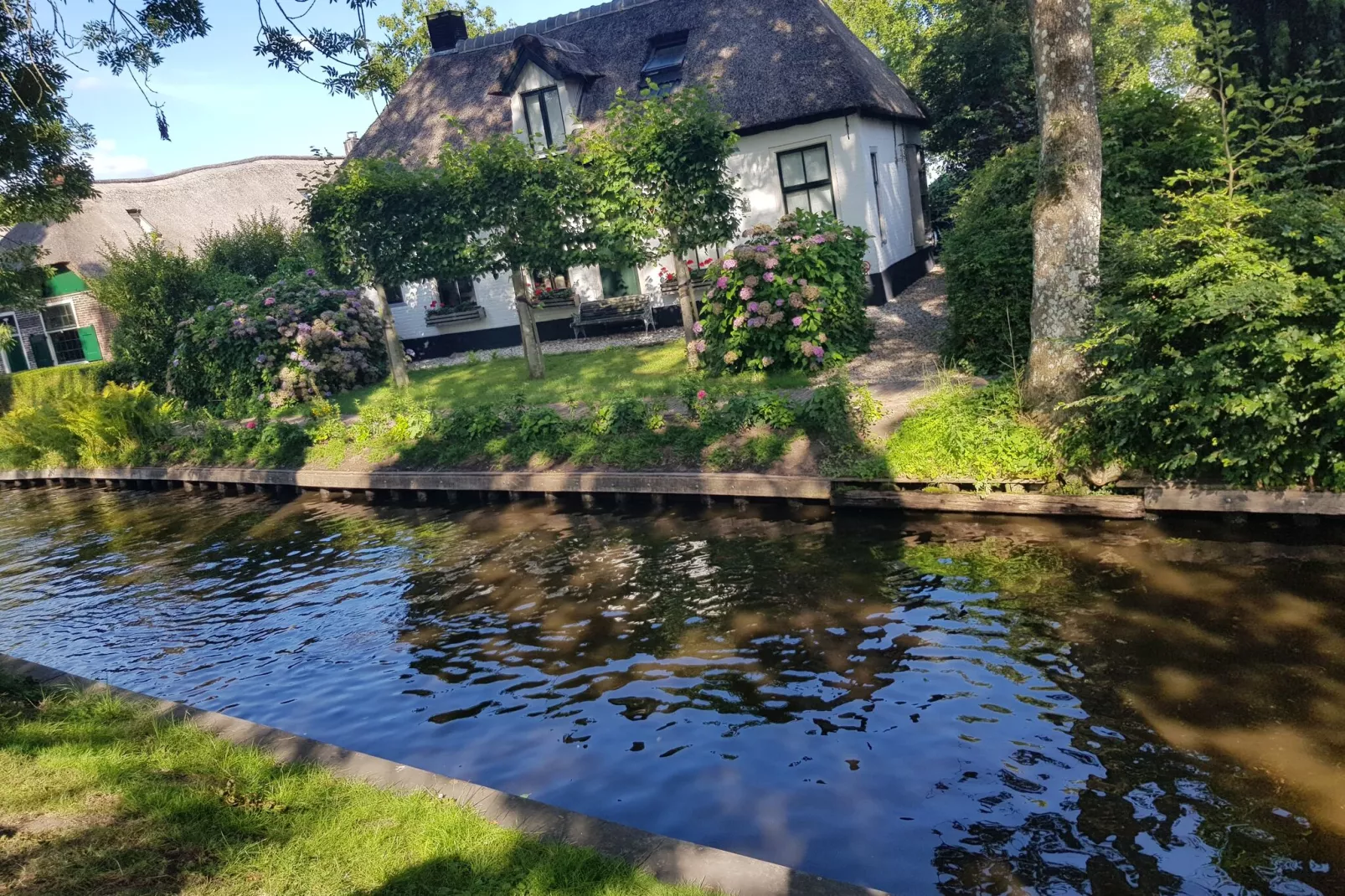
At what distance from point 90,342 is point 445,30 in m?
19.5

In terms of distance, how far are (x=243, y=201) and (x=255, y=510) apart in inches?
1214

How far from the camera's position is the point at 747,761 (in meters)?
5.86

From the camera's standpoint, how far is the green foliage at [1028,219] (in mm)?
12477

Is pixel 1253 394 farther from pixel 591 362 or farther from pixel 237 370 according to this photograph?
pixel 237 370

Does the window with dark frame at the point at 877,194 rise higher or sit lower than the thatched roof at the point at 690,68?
lower

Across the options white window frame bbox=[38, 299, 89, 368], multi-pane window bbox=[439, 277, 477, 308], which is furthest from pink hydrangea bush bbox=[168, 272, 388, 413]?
white window frame bbox=[38, 299, 89, 368]

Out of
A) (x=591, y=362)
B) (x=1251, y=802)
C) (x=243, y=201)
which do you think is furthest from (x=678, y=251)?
(x=243, y=201)

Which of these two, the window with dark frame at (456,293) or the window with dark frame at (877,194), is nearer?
the window with dark frame at (877,194)

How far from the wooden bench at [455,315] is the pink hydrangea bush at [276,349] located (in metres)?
2.57

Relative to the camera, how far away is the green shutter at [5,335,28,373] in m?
36.3

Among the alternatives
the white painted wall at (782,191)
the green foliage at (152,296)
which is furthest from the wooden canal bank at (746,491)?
the white painted wall at (782,191)

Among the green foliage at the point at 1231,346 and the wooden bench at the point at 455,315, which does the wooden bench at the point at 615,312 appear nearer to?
the wooden bench at the point at 455,315

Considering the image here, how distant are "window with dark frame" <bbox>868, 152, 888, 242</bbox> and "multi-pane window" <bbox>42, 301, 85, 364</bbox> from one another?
30666 millimetres

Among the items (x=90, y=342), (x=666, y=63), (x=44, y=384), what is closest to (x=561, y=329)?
(x=666, y=63)
